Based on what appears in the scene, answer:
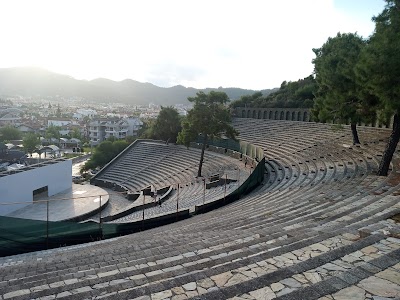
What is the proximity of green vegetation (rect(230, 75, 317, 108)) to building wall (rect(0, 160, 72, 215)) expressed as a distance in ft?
73.9

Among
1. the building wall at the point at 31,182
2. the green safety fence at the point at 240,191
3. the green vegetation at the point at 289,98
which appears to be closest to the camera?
the green safety fence at the point at 240,191

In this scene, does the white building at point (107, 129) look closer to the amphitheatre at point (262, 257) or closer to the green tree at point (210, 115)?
the green tree at point (210, 115)

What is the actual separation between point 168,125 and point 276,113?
11.9 meters

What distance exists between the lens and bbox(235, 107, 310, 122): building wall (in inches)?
1403

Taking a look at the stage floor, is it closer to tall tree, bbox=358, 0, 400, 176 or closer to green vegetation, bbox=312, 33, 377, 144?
green vegetation, bbox=312, 33, 377, 144

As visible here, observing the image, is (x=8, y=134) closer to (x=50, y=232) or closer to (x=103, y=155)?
(x=103, y=155)

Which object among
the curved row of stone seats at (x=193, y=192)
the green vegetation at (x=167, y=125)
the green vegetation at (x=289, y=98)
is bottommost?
the curved row of stone seats at (x=193, y=192)

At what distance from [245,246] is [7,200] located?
17742 mm

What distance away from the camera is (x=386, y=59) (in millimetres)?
10844

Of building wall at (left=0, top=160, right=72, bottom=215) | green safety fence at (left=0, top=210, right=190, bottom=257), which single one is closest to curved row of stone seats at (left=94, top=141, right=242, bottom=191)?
building wall at (left=0, top=160, right=72, bottom=215)

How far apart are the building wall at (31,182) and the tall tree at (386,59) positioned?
15.9 m

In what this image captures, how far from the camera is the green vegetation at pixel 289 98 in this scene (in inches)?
1492

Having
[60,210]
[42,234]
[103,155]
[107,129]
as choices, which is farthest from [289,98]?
[107,129]

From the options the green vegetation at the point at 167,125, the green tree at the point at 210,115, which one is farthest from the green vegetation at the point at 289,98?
the green tree at the point at 210,115
